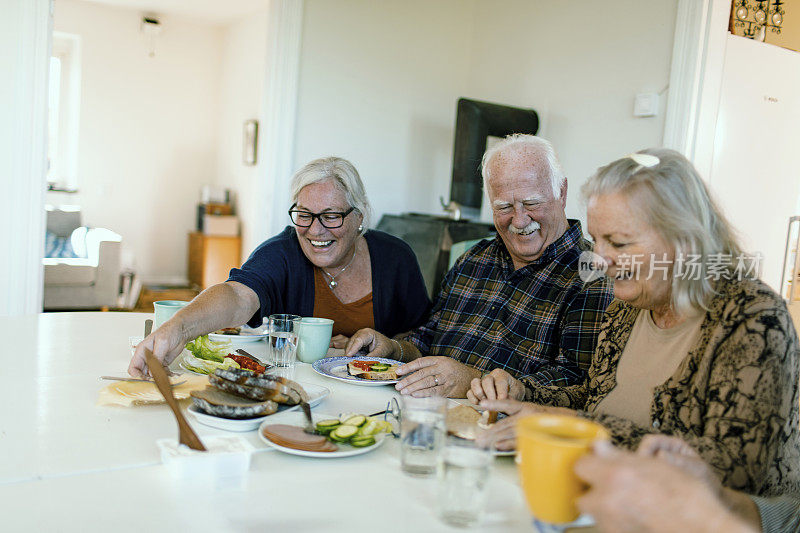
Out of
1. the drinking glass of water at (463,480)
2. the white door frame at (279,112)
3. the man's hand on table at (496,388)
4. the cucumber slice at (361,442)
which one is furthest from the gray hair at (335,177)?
the white door frame at (279,112)

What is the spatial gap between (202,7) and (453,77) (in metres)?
3.60

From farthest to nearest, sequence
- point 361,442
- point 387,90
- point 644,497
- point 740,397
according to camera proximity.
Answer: point 387,90, point 361,442, point 740,397, point 644,497

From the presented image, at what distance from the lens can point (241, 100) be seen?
6.91m

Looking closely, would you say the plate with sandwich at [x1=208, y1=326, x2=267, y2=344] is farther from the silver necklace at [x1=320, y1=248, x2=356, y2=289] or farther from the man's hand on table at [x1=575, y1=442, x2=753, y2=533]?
the man's hand on table at [x1=575, y1=442, x2=753, y2=533]

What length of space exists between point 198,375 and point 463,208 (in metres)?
2.59

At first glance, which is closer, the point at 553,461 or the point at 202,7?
Result: the point at 553,461

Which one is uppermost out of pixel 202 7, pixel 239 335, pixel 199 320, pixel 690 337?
pixel 202 7

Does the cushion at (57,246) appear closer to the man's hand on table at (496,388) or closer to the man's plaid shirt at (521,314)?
the man's plaid shirt at (521,314)

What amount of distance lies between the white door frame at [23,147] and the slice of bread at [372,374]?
2508 millimetres

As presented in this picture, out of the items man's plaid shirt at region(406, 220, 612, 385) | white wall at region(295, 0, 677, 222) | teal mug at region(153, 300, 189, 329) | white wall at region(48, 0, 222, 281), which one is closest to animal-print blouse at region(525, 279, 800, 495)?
man's plaid shirt at region(406, 220, 612, 385)

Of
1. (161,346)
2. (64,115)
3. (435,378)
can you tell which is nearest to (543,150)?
(435,378)

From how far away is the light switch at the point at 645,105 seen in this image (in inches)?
127

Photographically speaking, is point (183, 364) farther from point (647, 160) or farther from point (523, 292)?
point (647, 160)

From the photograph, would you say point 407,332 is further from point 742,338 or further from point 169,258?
point 169,258
